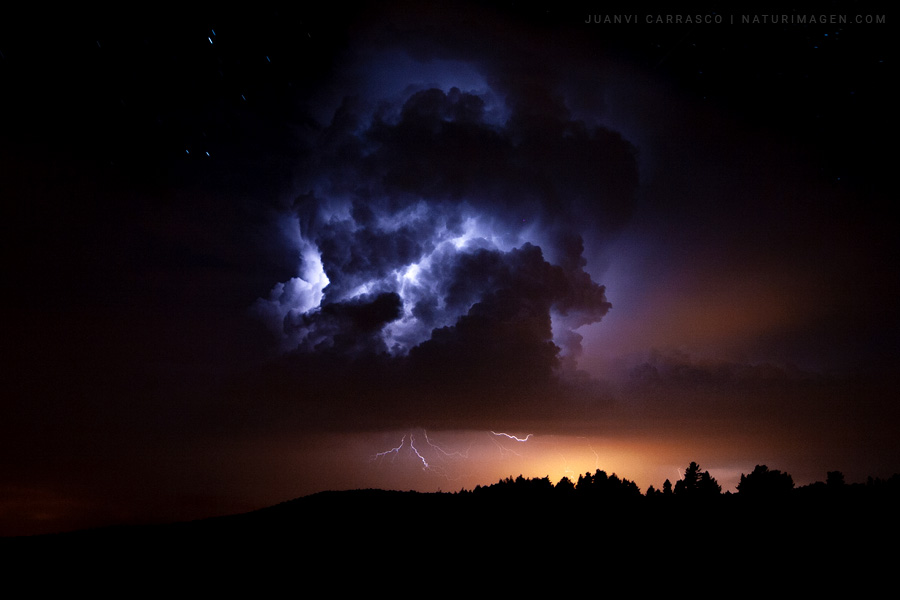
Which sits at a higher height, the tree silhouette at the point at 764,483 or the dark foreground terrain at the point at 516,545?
the tree silhouette at the point at 764,483

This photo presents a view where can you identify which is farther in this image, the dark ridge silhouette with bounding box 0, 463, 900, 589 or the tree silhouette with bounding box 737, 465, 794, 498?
the tree silhouette with bounding box 737, 465, 794, 498

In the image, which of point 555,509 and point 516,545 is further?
point 555,509

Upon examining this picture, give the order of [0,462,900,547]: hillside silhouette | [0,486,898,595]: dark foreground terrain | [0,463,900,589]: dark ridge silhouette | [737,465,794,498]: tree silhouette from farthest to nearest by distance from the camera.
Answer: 1. [737,465,794,498]: tree silhouette
2. [0,462,900,547]: hillside silhouette
3. [0,463,900,589]: dark ridge silhouette
4. [0,486,898,595]: dark foreground terrain

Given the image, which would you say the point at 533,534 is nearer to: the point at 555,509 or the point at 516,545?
the point at 516,545

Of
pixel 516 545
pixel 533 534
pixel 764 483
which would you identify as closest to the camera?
pixel 516 545

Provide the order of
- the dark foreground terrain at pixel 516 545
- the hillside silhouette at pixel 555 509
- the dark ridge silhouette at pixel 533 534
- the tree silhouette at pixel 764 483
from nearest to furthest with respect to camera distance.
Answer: the dark foreground terrain at pixel 516 545 < the dark ridge silhouette at pixel 533 534 < the hillside silhouette at pixel 555 509 < the tree silhouette at pixel 764 483

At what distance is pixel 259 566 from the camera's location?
3033 centimetres

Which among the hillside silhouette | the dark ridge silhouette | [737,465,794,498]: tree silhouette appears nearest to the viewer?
the dark ridge silhouette

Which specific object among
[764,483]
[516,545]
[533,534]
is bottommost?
[516,545]

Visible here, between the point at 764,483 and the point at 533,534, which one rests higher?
the point at 764,483

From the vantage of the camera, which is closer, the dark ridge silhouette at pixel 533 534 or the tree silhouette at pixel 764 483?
the dark ridge silhouette at pixel 533 534

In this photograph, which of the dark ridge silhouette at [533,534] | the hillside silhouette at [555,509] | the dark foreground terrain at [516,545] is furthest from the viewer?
the hillside silhouette at [555,509]

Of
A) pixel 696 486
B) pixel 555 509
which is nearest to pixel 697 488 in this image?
pixel 696 486

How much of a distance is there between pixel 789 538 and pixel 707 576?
5.30m
